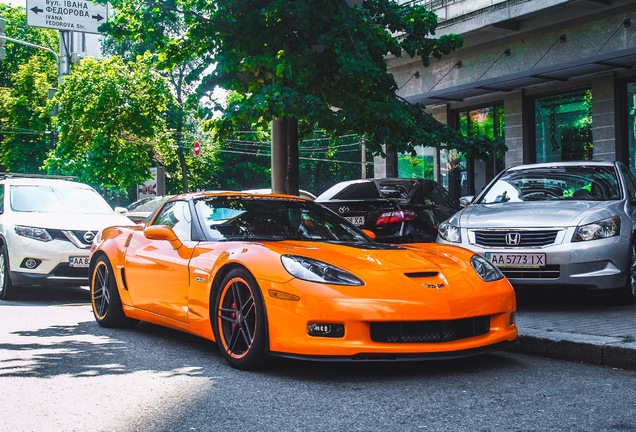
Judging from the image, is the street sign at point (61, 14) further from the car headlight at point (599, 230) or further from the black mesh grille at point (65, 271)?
the car headlight at point (599, 230)

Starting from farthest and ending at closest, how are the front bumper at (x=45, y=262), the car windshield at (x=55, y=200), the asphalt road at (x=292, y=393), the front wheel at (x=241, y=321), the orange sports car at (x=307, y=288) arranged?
the car windshield at (x=55, y=200), the front bumper at (x=45, y=262), the front wheel at (x=241, y=321), the orange sports car at (x=307, y=288), the asphalt road at (x=292, y=393)

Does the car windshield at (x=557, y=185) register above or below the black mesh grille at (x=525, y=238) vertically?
above

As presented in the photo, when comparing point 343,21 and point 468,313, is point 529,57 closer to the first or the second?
point 343,21

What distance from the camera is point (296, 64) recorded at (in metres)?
10.8

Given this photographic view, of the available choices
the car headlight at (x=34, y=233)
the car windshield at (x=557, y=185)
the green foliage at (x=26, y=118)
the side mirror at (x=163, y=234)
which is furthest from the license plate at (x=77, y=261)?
the green foliage at (x=26, y=118)

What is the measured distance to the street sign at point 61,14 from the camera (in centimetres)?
2202

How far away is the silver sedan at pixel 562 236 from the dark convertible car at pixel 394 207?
5.35ft

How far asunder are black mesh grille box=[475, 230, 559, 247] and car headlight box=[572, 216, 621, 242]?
0.72 feet

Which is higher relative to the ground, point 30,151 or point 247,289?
point 30,151

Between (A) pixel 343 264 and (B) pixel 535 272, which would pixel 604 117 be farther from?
(A) pixel 343 264

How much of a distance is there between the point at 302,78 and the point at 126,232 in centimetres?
389

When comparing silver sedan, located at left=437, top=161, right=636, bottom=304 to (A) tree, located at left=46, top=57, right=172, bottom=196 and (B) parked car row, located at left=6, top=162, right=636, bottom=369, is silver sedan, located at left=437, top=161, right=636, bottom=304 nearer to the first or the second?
(B) parked car row, located at left=6, top=162, right=636, bottom=369

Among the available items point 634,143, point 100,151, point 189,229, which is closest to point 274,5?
point 189,229

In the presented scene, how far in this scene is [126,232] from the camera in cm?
773
